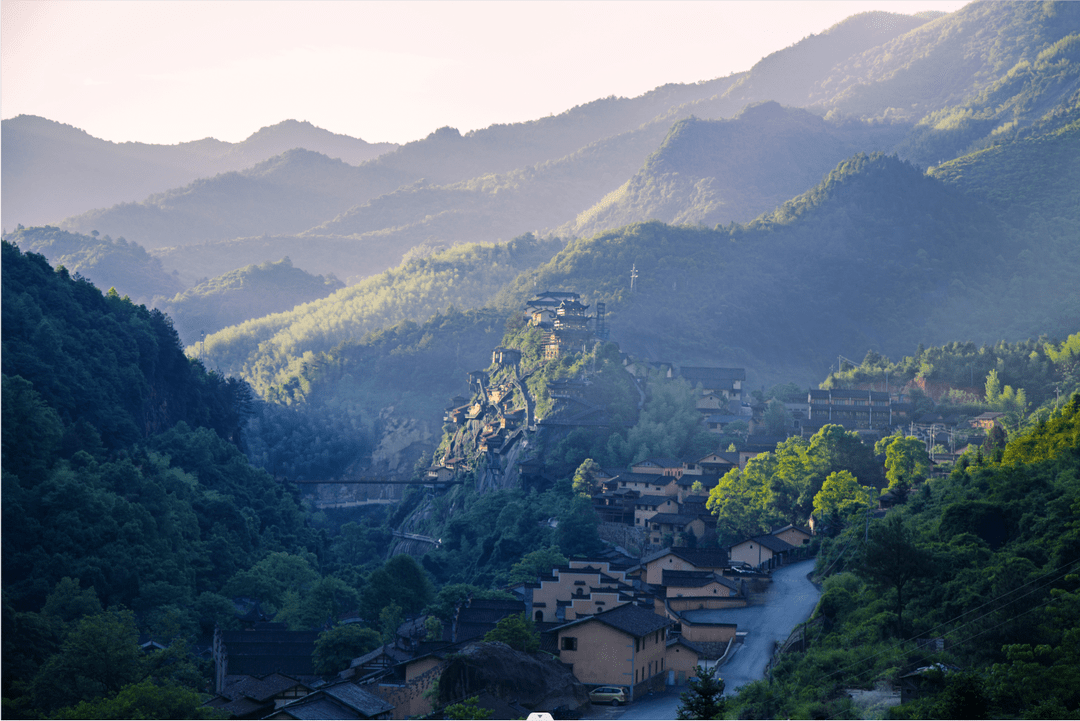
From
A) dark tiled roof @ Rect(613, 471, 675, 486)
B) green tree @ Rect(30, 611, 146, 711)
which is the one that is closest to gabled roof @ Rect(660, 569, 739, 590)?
dark tiled roof @ Rect(613, 471, 675, 486)

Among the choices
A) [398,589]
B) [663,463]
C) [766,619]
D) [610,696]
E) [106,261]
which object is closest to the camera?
[610,696]

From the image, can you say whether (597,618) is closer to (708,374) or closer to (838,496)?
(838,496)

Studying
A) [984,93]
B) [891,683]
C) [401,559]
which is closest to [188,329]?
[984,93]

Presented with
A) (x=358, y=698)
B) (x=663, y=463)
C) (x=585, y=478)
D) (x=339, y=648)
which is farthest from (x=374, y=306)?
(x=358, y=698)

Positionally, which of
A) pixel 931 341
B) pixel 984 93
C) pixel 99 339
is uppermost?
pixel 984 93

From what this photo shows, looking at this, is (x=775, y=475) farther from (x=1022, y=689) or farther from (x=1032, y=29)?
(x=1032, y=29)
